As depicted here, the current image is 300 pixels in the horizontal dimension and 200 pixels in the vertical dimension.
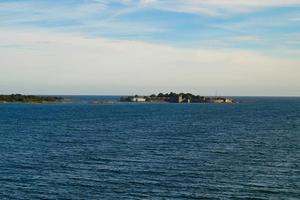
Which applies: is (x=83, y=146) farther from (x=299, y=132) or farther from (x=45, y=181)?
(x=299, y=132)

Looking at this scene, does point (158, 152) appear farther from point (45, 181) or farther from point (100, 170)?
point (45, 181)

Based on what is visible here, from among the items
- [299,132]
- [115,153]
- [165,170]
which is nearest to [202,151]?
[115,153]

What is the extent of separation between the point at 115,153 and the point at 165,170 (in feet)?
47.7

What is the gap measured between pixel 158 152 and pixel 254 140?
2139 cm

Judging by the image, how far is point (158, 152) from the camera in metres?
66.6

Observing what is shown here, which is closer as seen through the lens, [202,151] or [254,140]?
[202,151]

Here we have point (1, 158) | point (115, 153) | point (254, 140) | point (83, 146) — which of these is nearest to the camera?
point (1, 158)

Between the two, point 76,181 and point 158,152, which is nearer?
point 76,181

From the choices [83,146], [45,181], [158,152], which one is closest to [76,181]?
[45,181]

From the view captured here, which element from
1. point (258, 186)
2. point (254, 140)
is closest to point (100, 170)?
point (258, 186)

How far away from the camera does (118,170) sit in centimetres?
5272

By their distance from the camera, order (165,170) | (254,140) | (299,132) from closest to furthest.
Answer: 1. (165,170)
2. (254,140)
3. (299,132)

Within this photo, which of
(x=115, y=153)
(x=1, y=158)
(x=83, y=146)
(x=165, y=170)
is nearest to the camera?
(x=165, y=170)

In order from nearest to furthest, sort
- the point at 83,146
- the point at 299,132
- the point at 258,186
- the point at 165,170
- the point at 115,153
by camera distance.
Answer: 1. the point at 258,186
2. the point at 165,170
3. the point at 115,153
4. the point at 83,146
5. the point at 299,132
